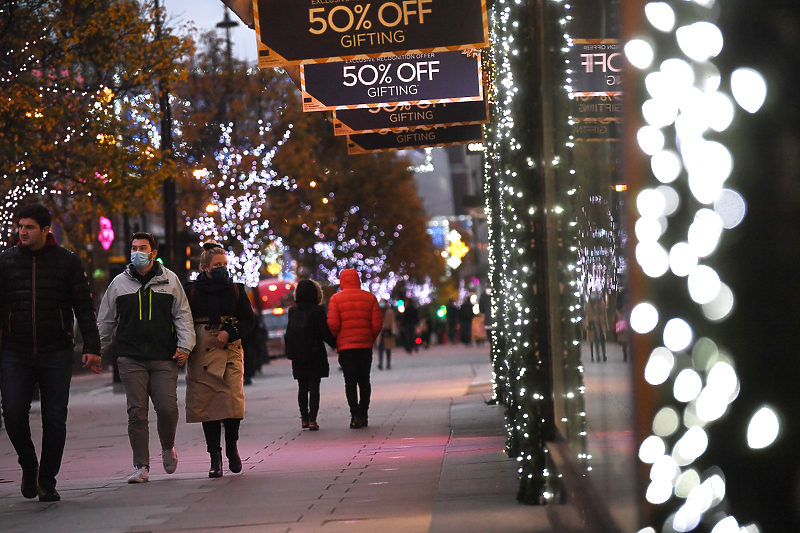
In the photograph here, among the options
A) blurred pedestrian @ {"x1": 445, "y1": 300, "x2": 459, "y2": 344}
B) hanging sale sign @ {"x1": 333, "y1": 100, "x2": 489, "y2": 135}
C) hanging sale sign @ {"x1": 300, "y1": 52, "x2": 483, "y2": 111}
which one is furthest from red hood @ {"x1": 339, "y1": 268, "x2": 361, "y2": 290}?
blurred pedestrian @ {"x1": 445, "y1": 300, "x2": 459, "y2": 344}

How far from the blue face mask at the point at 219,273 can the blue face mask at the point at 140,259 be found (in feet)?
2.11

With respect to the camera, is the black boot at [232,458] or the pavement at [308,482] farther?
the black boot at [232,458]

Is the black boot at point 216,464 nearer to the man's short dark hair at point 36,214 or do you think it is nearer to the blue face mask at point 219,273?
the blue face mask at point 219,273

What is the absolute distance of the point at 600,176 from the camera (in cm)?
395

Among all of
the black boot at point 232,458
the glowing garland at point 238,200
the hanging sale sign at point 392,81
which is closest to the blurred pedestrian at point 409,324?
the glowing garland at point 238,200

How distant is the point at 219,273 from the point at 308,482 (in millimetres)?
2033

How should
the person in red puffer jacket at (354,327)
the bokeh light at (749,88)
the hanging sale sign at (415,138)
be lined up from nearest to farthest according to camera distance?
the bokeh light at (749,88) → the hanging sale sign at (415,138) → the person in red puffer jacket at (354,327)

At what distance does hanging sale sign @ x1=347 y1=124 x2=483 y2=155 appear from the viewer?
12.0m

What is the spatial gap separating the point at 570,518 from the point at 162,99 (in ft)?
62.9

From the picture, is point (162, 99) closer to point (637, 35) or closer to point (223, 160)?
point (223, 160)

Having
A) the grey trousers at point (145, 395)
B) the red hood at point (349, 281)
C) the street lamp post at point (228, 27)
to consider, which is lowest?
the grey trousers at point (145, 395)

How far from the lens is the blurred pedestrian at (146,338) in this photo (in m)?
8.99

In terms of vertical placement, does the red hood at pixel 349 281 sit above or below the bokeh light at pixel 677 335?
above

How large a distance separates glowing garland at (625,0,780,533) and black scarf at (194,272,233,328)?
696 centimetres
